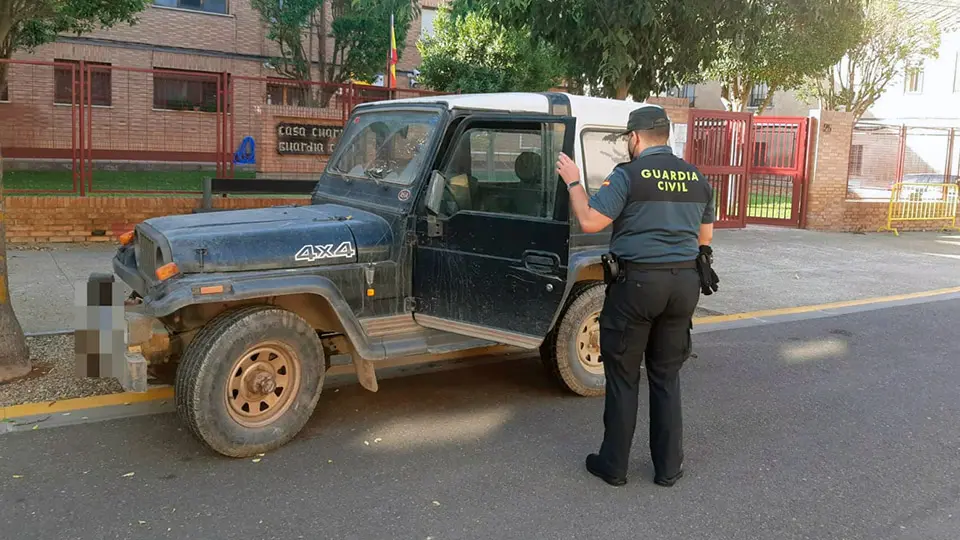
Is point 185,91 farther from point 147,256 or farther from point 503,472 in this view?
point 503,472

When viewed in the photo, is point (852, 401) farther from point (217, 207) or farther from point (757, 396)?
point (217, 207)

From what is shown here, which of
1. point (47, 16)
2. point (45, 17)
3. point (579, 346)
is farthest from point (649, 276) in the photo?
point (45, 17)

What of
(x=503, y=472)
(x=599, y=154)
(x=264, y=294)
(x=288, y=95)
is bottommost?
(x=503, y=472)

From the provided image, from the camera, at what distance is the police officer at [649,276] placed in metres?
3.98

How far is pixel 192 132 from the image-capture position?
12.2 metres

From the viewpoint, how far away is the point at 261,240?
4344mm

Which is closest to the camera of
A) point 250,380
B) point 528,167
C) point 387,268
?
point 250,380

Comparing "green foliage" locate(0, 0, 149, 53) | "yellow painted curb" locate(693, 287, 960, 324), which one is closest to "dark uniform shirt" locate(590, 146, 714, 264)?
"yellow painted curb" locate(693, 287, 960, 324)

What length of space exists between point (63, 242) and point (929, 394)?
31.9 ft

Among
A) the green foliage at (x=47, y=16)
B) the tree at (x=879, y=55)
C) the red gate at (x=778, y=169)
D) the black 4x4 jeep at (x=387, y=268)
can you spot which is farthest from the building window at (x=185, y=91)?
the tree at (x=879, y=55)

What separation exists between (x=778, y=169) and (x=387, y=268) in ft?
44.4

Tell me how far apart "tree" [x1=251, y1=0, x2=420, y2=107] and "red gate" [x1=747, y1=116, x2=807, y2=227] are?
27.0ft

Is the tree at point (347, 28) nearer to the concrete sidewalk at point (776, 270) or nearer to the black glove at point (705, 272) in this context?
the concrete sidewalk at point (776, 270)

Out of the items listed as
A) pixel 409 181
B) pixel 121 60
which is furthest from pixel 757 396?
pixel 121 60
